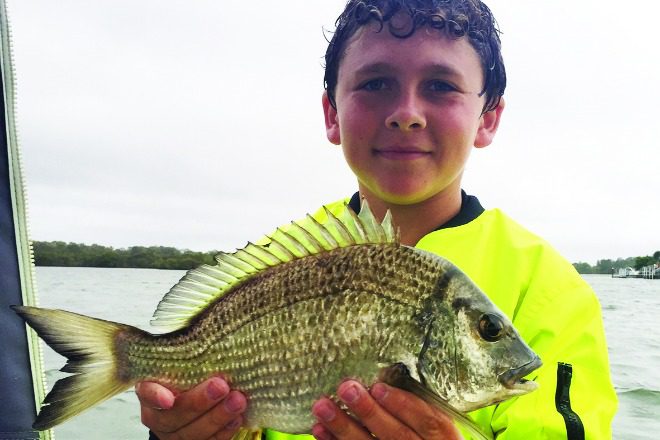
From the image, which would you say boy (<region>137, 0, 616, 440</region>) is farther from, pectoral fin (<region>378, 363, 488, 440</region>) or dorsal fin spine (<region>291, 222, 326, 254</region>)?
dorsal fin spine (<region>291, 222, 326, 254</region>)

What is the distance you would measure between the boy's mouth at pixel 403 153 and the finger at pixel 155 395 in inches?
59.1

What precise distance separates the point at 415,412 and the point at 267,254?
745 mm

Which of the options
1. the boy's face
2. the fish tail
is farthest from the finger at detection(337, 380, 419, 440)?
the boy's face

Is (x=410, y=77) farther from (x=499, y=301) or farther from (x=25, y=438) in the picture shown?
(x=25, y=438)

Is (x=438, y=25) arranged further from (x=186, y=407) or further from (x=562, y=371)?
(x=186, y=407)

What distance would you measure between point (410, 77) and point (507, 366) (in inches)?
60.1

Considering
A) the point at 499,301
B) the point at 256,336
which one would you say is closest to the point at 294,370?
the point at 256,336

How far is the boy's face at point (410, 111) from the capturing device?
276 centimetres

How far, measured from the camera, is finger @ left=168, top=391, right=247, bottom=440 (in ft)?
6.27

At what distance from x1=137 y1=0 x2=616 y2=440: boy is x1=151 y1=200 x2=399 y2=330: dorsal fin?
296mm

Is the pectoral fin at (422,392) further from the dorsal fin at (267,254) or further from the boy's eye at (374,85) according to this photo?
the boy's eye at (374,85)

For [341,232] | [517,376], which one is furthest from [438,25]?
[517,376]

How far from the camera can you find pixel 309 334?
185cm

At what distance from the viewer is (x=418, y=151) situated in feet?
9.11
